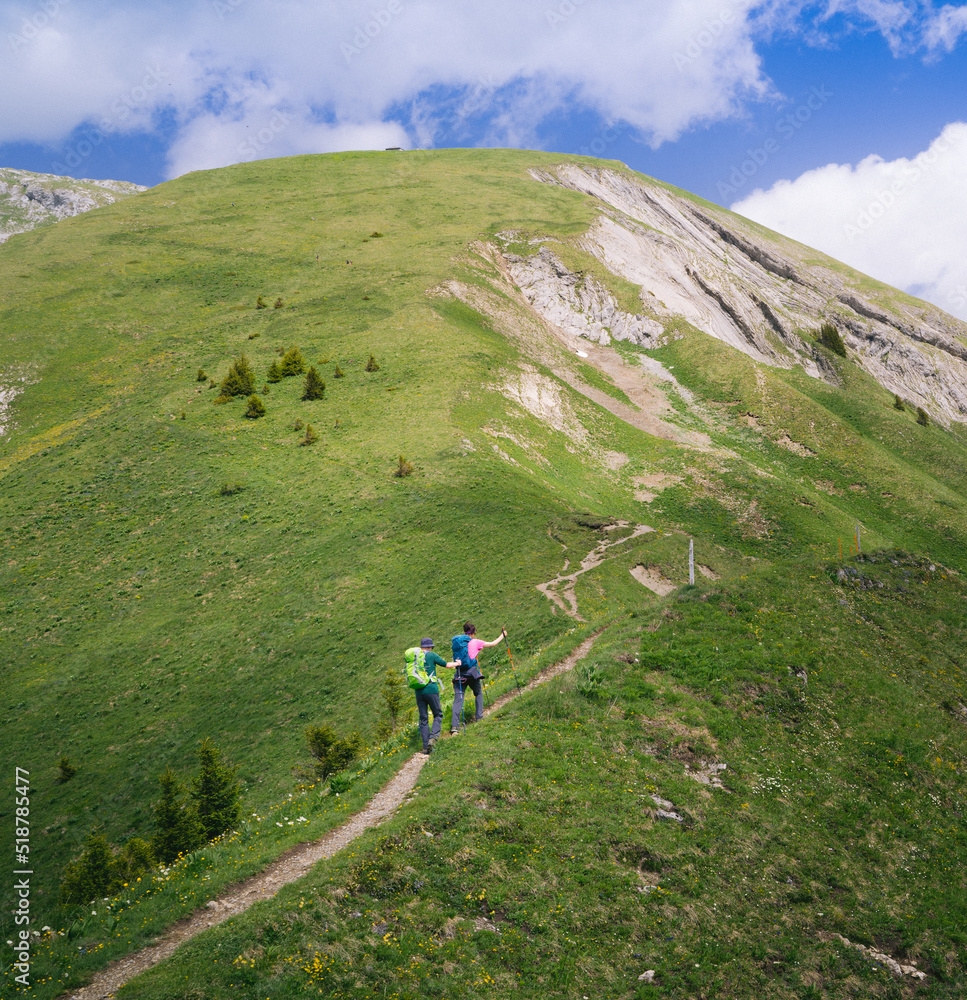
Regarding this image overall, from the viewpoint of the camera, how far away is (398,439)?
48.7 metres

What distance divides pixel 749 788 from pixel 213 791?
1599cm

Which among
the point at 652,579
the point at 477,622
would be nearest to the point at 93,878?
the point at 477,622

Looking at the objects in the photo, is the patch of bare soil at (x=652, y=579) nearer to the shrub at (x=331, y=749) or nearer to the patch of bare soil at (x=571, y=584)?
the patch of bare soil at (x=571, y=584)

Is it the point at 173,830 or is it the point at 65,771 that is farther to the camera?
the point at 65,771

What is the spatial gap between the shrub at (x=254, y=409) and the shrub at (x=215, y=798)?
38185mm

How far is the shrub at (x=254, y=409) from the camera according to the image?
5266 cm

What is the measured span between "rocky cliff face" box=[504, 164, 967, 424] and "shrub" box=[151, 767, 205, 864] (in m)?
76.4

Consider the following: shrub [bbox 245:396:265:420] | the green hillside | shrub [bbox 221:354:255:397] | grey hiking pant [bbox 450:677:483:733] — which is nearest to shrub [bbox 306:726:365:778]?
the green hillside

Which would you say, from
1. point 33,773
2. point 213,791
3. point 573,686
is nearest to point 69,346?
point 33,773

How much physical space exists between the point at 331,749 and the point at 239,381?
1753 inches

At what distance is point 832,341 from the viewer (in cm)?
10125

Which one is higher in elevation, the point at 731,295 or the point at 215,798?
the point at 731,295

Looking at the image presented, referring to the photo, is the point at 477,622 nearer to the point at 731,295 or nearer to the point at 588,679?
the point at 588,679

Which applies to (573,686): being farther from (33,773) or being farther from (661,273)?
(661,273)
